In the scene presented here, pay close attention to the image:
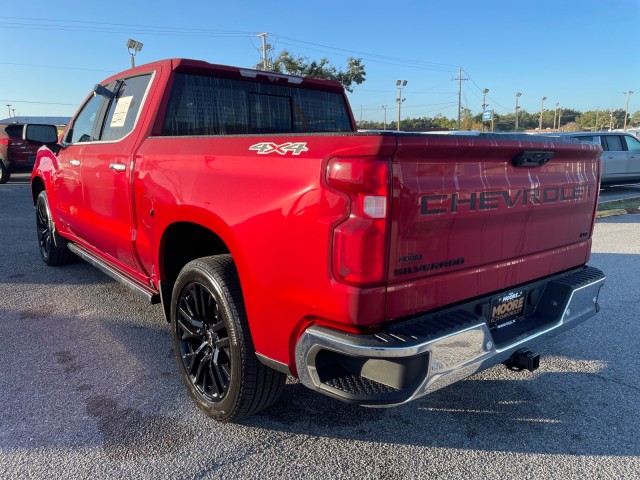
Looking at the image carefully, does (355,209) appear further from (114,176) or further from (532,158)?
(114,176)

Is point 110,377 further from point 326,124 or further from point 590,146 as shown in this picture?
point 590,146

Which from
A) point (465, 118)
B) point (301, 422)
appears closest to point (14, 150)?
point (301, 422)

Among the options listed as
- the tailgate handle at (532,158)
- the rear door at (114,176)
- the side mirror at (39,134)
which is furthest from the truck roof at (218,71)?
the tailgate handle at (532,158)

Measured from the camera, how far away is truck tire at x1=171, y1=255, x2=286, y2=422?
2494 millimetres

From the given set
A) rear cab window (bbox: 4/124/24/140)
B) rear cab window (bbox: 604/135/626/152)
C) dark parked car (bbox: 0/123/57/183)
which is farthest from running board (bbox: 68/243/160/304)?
rear cab window (bbox: 604/135/626/152)

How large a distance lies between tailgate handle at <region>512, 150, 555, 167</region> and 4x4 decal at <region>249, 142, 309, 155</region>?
103 cm

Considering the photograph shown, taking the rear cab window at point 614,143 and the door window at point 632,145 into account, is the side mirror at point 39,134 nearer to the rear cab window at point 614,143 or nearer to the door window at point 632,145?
the rear cab window at point 614,143

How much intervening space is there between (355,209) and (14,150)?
15.5 meters

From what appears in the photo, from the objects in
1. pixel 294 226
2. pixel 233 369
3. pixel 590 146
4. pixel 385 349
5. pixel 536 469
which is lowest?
pixel 536 469

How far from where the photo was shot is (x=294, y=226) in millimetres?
2078

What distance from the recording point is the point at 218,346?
8.89ft

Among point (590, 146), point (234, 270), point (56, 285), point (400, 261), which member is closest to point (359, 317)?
point (400, 261)

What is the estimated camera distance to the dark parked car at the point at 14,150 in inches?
559

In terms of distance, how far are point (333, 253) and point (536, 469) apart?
1.50 m
